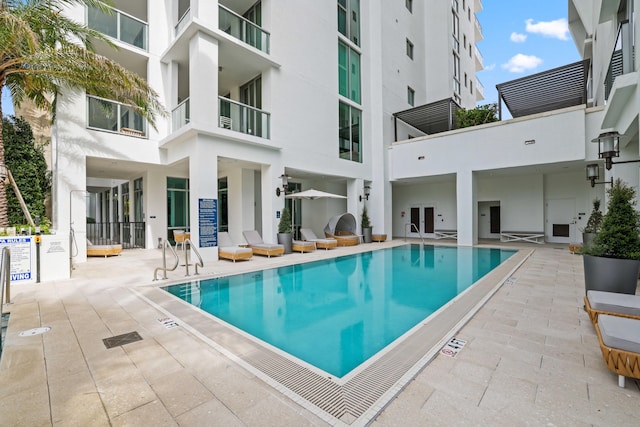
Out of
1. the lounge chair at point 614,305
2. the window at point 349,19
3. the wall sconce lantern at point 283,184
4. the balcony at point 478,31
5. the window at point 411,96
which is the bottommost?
the lounge chair at point 614,305

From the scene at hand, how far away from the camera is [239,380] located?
2742 mm

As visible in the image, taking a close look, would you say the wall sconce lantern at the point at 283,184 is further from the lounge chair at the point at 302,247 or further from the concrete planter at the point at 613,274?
the concrete planter at the point at 613,274

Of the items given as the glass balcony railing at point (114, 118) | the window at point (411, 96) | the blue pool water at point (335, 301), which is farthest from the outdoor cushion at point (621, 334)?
the window at point (411, 96)

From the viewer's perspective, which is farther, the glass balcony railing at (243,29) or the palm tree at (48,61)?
the glass balcony railing at (243,29)

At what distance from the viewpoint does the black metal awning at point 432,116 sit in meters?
15.5

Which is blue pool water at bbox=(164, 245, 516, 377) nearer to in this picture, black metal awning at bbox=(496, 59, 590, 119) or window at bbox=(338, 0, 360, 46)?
black metal awning at bbox=(496, 59, 590, 119)

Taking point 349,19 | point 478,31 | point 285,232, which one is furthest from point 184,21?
point 478,31

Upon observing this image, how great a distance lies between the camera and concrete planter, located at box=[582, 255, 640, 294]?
13.8 ft

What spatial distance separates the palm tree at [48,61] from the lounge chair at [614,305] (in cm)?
1070

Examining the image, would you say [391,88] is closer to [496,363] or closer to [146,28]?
[146,28]

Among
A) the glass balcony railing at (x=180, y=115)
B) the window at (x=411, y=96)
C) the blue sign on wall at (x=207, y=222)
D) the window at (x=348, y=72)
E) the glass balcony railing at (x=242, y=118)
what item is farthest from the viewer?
the window at (x=411, y=96)

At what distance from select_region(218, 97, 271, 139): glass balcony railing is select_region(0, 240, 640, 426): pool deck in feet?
25.2

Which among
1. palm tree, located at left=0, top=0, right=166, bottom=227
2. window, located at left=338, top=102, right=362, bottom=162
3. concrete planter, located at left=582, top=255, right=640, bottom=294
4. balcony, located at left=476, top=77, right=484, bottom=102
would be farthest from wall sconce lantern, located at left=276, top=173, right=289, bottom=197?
balcony, located at left=476, top=77, right=484, bottom=102

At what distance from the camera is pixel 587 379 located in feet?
8.93
